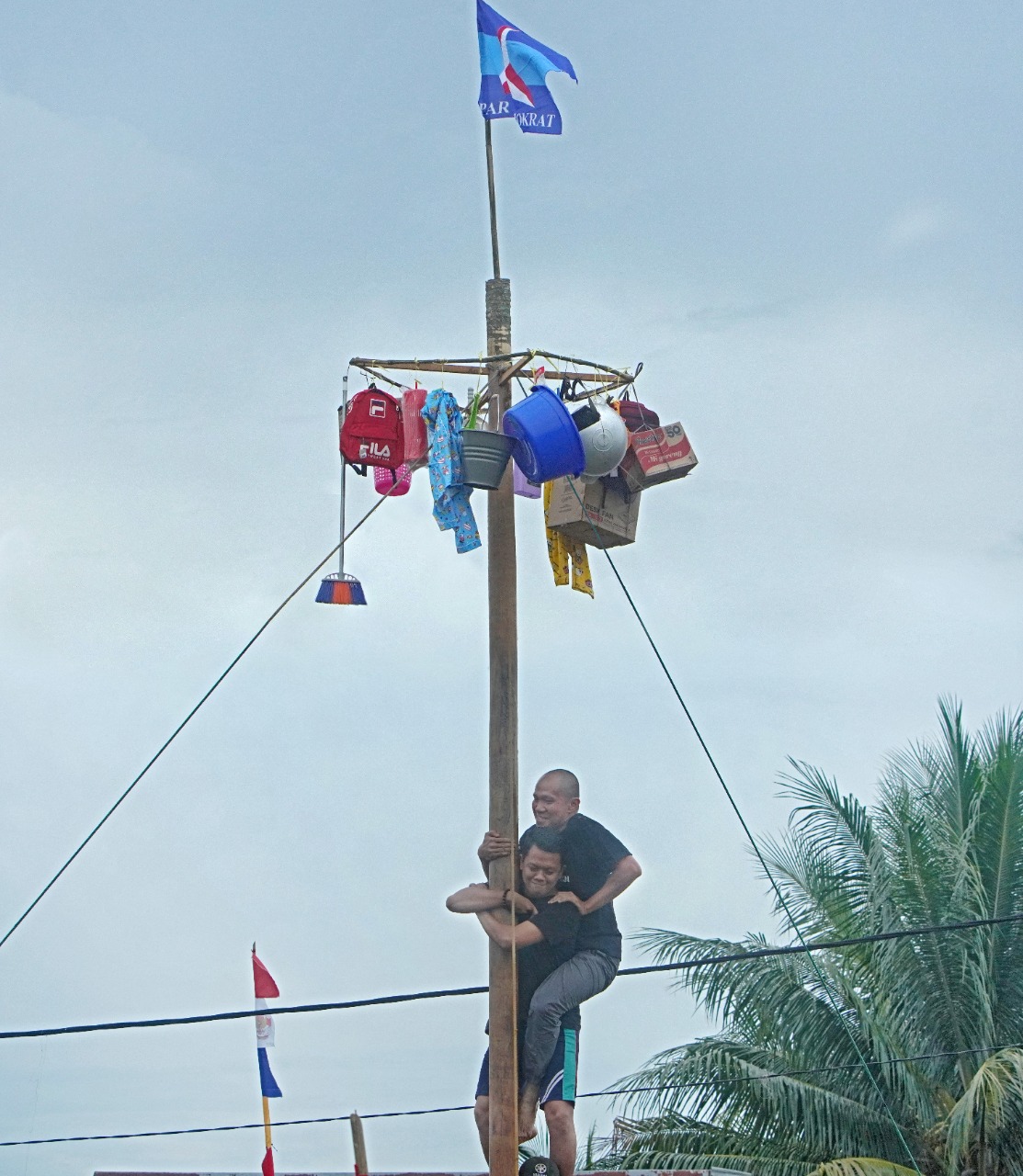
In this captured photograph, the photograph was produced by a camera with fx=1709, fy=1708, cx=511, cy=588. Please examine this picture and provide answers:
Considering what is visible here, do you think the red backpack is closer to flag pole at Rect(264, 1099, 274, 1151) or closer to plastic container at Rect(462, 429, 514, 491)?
plastic container at Rect(462, 429, 514, 491)

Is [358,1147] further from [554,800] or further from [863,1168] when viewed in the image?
[863,1168]

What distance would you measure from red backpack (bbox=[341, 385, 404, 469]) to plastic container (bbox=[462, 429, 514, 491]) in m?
0.64

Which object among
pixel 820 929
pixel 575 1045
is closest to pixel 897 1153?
pixel 820 929

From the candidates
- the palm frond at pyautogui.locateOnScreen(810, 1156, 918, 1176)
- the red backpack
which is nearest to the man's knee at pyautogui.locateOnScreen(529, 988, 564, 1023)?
the red backpack

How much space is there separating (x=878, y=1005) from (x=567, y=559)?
7.33 meters

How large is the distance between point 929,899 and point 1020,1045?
1.66 metres

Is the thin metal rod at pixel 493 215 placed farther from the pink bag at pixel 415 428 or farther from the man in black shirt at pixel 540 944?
the man in black shirt at pixel 540 944

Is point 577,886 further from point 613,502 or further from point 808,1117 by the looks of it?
point 808,1117

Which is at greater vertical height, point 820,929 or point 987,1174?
point 820,929

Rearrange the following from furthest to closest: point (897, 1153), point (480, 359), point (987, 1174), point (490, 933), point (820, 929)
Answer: point (820, 929) → point (897, 1153) → point (987, 1174) → point (480, 359) → point (490, 933)

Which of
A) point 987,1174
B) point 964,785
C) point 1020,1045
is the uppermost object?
point 964,785

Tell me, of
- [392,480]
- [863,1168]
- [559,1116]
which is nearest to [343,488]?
[392,480]

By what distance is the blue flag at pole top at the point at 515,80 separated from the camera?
9516mm

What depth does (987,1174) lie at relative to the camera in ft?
45.5
